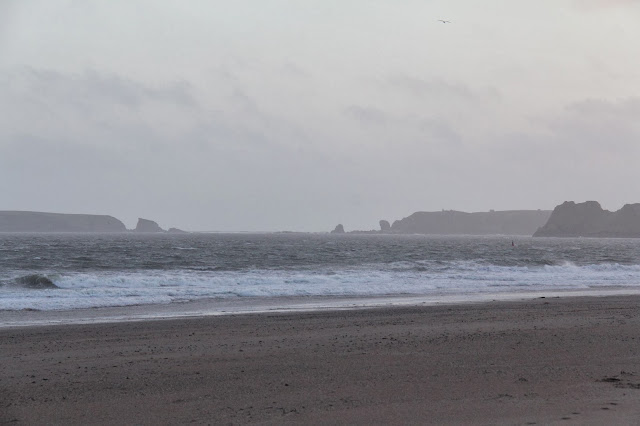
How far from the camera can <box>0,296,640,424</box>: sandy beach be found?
24.2 ft

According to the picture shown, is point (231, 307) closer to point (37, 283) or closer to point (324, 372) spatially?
point (324, 372)

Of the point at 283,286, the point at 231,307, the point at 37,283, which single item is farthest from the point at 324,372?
the point at 37,283

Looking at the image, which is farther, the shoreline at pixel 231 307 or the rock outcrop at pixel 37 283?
the rock outcrop at pixel 37 283

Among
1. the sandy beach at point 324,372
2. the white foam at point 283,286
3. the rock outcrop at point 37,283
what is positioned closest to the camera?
the sandy beach at point 324,372

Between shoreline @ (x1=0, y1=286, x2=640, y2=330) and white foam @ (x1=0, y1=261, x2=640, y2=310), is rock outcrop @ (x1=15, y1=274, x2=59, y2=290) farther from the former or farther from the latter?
shoreline @ (x1=0, y1=286, x2=640, y2=330)

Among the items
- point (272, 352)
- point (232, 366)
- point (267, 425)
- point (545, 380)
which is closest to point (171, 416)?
point (267, 425)

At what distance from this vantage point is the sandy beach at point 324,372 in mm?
7379

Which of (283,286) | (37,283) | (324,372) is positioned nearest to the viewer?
(324,372)

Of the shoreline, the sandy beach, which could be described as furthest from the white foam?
the sandy beach

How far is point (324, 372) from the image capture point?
31.2ft

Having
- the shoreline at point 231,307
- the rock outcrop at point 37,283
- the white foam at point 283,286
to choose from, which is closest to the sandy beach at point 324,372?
the shoreline at point 231,307

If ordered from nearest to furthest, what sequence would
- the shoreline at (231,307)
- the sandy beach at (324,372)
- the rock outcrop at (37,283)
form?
the sandy beach at (324,372) < the shoreline at (231,307) < the rock outcrop at (37,283)

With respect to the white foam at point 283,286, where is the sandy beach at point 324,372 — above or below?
above

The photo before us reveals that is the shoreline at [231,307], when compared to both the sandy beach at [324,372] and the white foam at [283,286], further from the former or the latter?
the sandy beach at [324,372]
